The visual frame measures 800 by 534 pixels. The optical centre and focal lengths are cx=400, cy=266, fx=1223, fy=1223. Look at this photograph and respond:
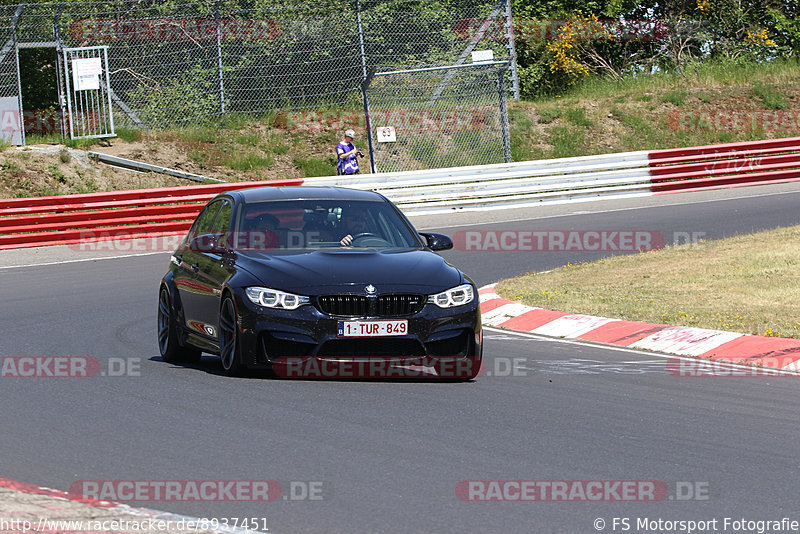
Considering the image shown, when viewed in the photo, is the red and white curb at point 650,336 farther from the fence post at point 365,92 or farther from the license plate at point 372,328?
the fence post at point 365,92

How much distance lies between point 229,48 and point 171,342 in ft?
61.9

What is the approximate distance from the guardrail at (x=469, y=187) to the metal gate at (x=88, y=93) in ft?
21.0

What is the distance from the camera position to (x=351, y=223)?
31.7ft

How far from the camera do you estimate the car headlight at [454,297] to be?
8.57m

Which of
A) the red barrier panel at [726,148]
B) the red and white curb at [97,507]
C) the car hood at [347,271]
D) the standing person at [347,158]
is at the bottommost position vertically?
the red and white curb at [97,507]

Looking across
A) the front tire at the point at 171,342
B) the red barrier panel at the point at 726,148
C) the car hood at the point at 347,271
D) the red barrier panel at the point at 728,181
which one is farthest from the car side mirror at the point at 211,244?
the red barrier panel at the point at 726,148

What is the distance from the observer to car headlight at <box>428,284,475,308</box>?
857cm

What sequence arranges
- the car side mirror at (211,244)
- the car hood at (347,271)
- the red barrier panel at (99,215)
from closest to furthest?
1. the car hood at (347,271)
2. the car side mirror at (211,244)
3. the red barrier panel at (99,215)

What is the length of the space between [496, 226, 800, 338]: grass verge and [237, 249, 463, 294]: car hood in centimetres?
357

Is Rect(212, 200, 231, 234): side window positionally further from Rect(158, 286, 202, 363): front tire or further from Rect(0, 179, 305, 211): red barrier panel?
Rect(0, 179, 305, 211): red barrier panel

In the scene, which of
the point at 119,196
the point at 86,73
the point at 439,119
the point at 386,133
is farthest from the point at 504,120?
the point at 119,196

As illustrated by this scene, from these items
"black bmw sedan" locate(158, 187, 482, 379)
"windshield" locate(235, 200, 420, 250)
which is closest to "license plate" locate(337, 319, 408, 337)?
"black bmw sedan" locate(158, 187, 482, 379)

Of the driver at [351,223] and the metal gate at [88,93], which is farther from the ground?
the metal gate at [88,93]

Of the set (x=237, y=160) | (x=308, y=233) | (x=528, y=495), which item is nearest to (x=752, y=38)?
(x=237, y=160)
